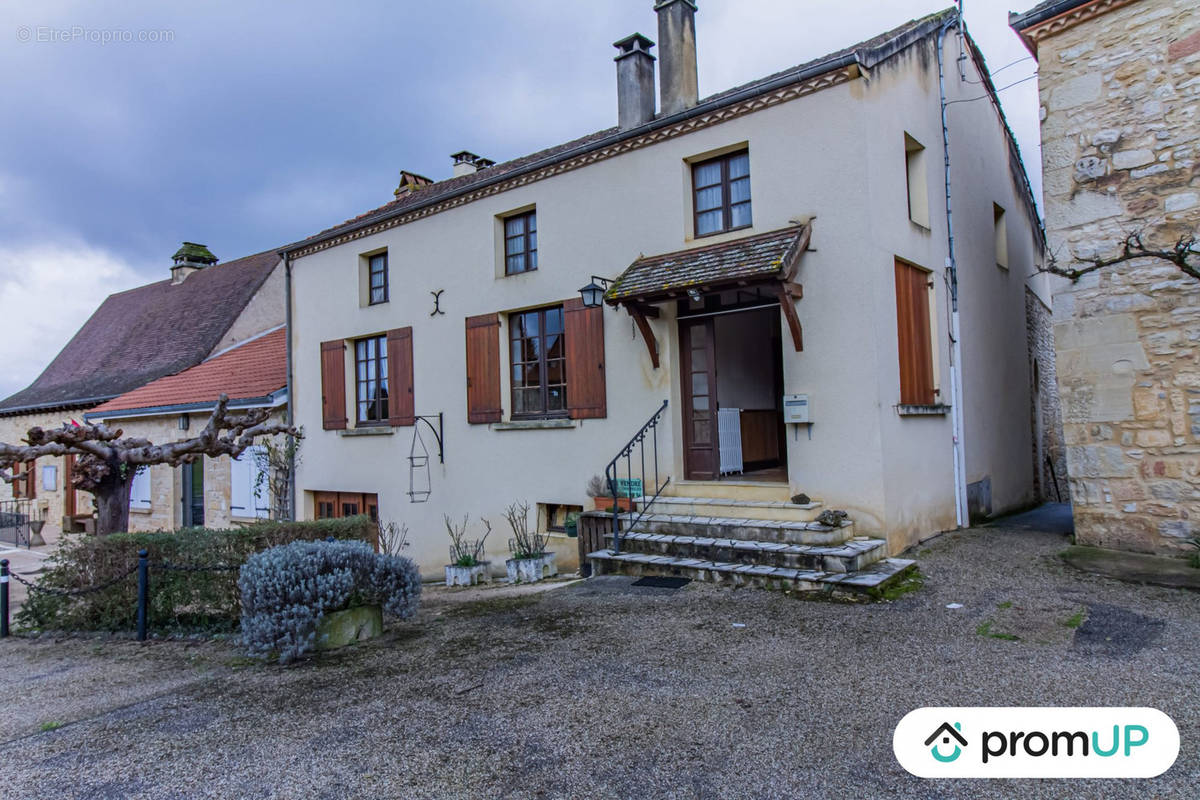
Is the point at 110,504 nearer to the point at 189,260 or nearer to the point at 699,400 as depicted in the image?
the point at 699,400

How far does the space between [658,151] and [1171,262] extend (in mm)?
5256

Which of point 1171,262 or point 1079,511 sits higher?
point 1171,262

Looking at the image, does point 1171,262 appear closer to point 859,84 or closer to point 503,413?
point 859,84

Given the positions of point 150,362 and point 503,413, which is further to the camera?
point 150,362

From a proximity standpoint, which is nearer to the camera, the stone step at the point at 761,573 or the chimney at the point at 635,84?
the stone step at the point at 761,573

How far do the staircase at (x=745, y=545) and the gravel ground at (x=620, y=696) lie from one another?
0.90 ft

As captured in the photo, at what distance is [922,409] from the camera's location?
26.5 feet

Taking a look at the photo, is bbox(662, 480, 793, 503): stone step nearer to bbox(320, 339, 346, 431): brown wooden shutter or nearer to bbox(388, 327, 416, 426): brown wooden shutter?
bbox(388, 327, 416, 426): brown wooden shutter

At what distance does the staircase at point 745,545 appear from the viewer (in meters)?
6.48

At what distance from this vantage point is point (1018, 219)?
12109 mm

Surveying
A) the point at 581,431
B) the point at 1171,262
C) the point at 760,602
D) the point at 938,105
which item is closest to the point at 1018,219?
the point at 938,105

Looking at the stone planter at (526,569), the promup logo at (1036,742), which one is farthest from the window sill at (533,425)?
the promup logo at (1036,742)

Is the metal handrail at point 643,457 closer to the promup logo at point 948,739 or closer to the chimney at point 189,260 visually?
the promup logo at point 948,739

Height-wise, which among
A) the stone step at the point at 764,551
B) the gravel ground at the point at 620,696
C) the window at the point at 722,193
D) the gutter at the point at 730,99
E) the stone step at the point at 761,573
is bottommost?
the gravel ground at the point at 620,696
